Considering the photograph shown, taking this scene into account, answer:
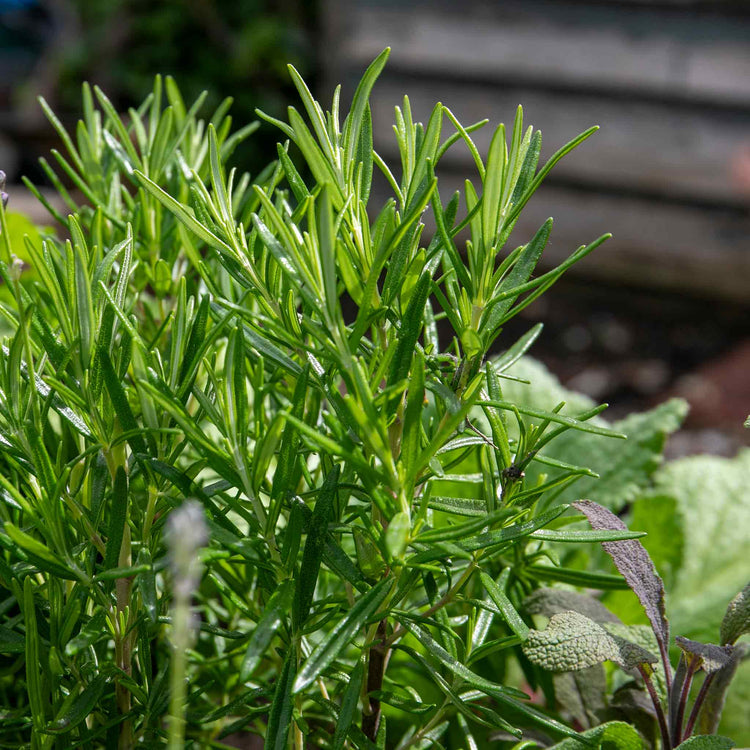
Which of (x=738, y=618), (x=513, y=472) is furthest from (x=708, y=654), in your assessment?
(x=513, y=472)

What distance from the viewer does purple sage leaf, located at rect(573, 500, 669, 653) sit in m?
0.51

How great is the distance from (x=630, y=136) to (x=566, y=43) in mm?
337

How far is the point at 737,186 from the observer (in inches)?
105

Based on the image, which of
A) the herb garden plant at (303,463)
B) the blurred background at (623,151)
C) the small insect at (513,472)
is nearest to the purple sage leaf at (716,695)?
the herb garden plant at (303,463)

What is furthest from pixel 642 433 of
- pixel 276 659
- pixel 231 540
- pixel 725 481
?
pixel 231 540

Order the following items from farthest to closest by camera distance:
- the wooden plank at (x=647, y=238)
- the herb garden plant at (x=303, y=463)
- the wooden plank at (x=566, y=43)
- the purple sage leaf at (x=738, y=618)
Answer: the wooden plank at (x=647, y=238) < the wooden plank at (x=566, y=43) < the purple sage leaf at (x=738, y=618) < the herb garden plant at (x=303, y=463)

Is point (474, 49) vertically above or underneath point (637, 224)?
above

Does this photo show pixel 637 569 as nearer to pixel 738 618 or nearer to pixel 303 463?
pixel 738 618

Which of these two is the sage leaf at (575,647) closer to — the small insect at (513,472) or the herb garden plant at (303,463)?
the herb garden plant at (303,463)

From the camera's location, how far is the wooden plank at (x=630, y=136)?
106 inches

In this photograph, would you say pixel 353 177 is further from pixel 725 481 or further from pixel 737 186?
pixel 737 186

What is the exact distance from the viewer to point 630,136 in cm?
276

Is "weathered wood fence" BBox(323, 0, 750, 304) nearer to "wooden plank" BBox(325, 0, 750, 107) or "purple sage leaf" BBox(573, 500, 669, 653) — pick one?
"wooden plank" BBox(325, 0, 750, 107)

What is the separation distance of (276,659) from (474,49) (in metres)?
2.58
